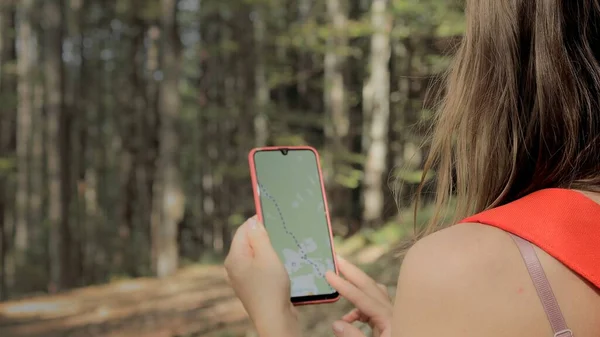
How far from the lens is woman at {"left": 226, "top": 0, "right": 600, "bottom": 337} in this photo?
0.97m

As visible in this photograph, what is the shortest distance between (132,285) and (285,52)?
54.5 feet

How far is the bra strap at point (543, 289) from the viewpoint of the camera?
96 cm

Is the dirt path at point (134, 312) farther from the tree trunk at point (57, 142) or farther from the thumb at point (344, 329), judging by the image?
the thumb at point (344, 329)

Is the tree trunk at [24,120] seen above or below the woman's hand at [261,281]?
below


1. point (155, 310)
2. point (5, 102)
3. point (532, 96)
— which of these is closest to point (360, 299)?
point (532, 96)

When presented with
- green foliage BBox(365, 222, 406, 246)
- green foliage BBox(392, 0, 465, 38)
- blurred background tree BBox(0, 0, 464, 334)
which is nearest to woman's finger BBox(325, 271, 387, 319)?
blurred background tree BBox(0, 0, 464, 334)

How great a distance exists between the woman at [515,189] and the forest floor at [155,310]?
5.16 m

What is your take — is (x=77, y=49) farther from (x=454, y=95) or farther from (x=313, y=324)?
(x=454, y=95)

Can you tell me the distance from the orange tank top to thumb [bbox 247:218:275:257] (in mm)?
788

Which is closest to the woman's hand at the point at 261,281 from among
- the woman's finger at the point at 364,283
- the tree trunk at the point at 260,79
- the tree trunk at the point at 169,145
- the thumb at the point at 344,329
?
the thumb at the point at 344,329

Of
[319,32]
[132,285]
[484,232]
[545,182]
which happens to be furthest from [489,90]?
[319,32]

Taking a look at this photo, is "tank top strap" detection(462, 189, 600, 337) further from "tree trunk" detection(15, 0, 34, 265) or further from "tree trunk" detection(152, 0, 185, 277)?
"tree trunk" detection(15, 0, 34, 265)

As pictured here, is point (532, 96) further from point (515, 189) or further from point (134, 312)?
point (134, 312)

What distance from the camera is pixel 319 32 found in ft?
52.1
